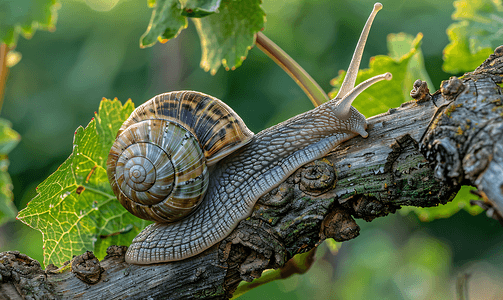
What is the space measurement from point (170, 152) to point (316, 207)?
80 centimetres

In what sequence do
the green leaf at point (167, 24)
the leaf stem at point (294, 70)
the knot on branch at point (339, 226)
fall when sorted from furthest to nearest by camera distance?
the leaf stem at point (294, 70), the green leaf at point (167, 24), the knot on branch at point (339, 226)

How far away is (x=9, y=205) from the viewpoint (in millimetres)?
2545

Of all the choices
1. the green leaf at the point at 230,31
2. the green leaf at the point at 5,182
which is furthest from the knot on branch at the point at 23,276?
the green leaf at the point at 230,31

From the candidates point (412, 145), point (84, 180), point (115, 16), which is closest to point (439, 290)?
point (412, 145)

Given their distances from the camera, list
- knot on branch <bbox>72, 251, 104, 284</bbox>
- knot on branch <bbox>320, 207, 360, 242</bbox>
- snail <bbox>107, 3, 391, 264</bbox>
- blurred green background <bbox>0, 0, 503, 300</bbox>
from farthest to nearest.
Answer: blurred green background <bbox>0, 0, 503, 300</bbox> < snail <bbox>107, 3, 391, 264</bbox> < knot on branch <bbox>72, 251, 104, 284</bbox> < knot on branch <bbox>320, 207, 360, 242</bbox>

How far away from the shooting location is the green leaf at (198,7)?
6.13 ft

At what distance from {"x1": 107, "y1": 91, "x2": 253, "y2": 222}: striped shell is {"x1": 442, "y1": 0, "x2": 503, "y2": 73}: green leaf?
1808 millimetres

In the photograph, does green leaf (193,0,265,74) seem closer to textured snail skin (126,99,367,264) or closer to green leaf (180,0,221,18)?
green leaf (180,0,221,18)

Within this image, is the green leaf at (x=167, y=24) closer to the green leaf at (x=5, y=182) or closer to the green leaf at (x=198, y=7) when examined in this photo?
the green leaf at (x=198, y=7)

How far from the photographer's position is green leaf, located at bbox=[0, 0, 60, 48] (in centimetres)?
223

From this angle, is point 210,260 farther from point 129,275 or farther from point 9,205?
point 9,205

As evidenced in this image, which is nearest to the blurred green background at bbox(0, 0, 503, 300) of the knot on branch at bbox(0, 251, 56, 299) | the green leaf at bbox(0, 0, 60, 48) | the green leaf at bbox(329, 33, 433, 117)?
the green leaf at bbox(329, 33, 433, 117)

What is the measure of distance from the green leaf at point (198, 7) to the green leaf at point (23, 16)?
958mm

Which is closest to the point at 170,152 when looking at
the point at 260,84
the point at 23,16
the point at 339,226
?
the point at 339,226
